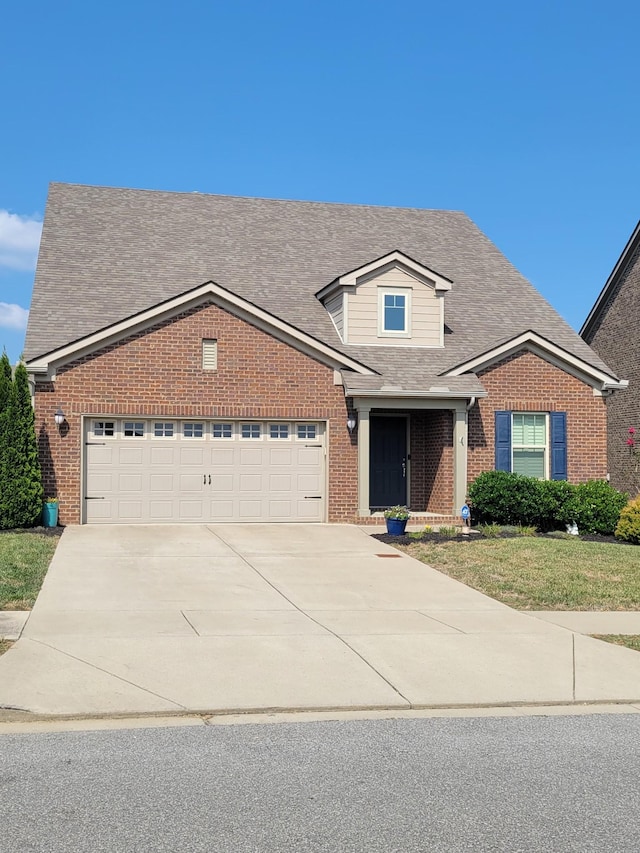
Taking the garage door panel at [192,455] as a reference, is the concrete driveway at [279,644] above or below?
below

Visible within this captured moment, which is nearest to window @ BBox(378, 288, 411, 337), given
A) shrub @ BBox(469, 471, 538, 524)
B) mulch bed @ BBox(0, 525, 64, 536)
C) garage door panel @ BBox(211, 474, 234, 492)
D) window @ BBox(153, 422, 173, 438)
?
shrub @ BBox(469, 471, 538, 524)

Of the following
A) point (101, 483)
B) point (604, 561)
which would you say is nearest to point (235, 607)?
point (604, 561)

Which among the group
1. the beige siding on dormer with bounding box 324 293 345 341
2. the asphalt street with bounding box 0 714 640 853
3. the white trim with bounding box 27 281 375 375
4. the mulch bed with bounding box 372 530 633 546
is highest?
the beige siding on dormer with bounding box 324 293 345 341

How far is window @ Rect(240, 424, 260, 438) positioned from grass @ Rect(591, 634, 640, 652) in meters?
11.0

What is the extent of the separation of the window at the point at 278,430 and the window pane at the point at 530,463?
5.48m

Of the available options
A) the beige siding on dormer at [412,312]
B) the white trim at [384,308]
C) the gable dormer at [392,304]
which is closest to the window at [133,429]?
the gable dormer at [392,304]

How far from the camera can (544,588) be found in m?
13.4

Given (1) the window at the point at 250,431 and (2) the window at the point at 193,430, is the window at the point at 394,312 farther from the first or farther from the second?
(2) the window at the point at 193,430

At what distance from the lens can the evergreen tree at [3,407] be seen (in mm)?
17906

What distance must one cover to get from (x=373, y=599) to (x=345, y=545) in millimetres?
4828

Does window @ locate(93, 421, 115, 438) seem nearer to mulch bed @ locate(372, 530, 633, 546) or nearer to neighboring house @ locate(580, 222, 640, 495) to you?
mulch bed @ locate(372, 530, 633, 546)

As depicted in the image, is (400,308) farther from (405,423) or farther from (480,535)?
(480,535)

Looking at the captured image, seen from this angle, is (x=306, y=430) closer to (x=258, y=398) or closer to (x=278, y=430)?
(x=278, y=430)

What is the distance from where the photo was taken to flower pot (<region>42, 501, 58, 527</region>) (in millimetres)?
18453
